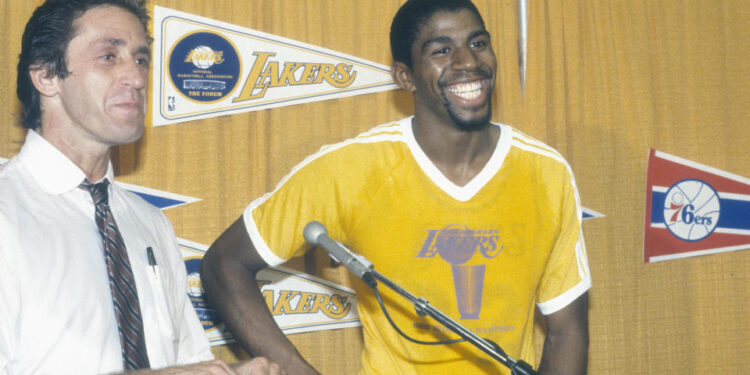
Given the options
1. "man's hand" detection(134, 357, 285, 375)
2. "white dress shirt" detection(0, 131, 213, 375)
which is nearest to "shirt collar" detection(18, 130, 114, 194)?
"white dress shirt" detection(0, 131, 213, 375)

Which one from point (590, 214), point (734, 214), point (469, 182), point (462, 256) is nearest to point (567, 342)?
point (462, 256)

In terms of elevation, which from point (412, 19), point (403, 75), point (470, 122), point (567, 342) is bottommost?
point (567, 342)

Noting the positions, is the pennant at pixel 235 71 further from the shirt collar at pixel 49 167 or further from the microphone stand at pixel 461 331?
the microphone stand at pixel 461 331

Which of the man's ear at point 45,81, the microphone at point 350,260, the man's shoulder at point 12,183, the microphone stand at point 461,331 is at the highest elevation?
the man's ear at point 45,81

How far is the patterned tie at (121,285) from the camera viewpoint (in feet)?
5.21

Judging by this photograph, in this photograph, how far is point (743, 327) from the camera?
2.69 m

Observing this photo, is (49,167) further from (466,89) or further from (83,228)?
(466,89)

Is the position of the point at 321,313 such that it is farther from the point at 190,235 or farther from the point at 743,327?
the point at 743,327

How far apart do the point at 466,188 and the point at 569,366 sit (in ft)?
1.74

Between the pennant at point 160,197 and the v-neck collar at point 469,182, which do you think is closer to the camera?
the v-neck collar at point 469,182

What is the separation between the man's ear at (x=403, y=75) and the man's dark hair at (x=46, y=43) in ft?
2.54

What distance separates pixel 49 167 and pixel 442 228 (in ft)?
3.06

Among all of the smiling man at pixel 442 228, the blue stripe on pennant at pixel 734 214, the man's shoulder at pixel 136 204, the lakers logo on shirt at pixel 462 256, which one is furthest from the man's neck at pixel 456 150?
the blue stripe on pennant at pixel 734 214

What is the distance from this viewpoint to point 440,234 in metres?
1.94
